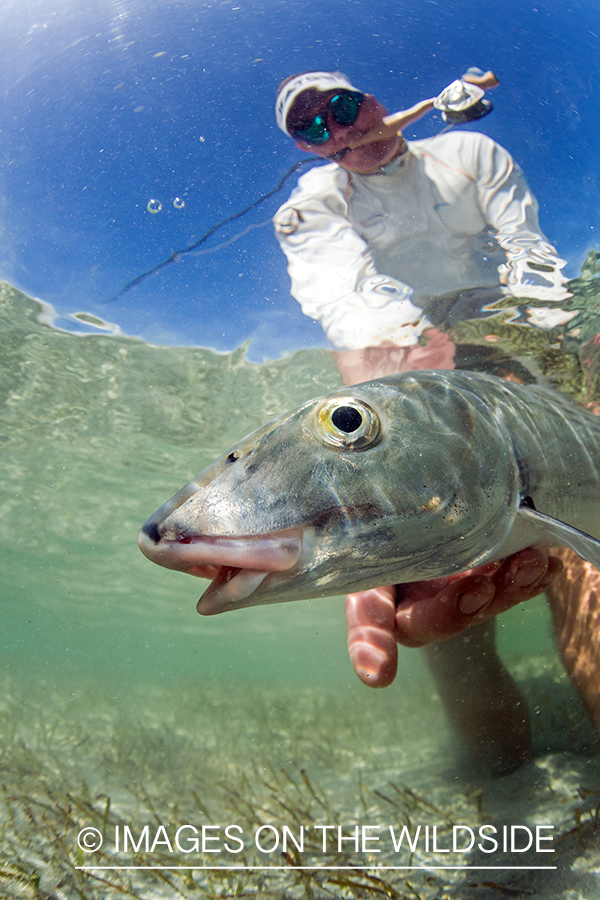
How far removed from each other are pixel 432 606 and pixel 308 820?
4.04 m

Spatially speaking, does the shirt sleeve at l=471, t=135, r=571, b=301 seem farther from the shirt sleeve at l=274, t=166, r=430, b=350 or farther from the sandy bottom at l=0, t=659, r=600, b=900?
the sandy bottom at l=0, t=659, r=600, b=900

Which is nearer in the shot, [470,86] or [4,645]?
[470,86]

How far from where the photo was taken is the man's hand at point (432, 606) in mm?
3264

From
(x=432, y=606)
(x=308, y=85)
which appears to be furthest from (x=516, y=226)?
(x=432, y=606)

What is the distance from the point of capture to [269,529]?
1.57m

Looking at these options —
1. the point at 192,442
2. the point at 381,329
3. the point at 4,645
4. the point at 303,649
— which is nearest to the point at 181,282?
the point at 381,329

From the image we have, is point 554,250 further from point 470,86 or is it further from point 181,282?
point 181,282

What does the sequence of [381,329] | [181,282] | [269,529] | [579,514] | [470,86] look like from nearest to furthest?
1. [269,529]
2. [579,514]
3. [470,86]
4. [181,282]
5. [381,329]

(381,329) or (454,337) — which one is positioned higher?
(381,329)

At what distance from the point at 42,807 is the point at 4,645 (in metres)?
61.0

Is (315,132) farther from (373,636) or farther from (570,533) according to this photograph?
(373,636)

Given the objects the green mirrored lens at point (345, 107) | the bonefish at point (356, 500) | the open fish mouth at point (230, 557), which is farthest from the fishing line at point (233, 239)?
the open fish mouth at point (230, 557)

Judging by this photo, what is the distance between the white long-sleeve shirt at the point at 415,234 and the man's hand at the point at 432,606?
379 cm

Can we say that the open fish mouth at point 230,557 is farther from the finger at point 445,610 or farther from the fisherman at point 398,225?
the fisherman at point 398,225
